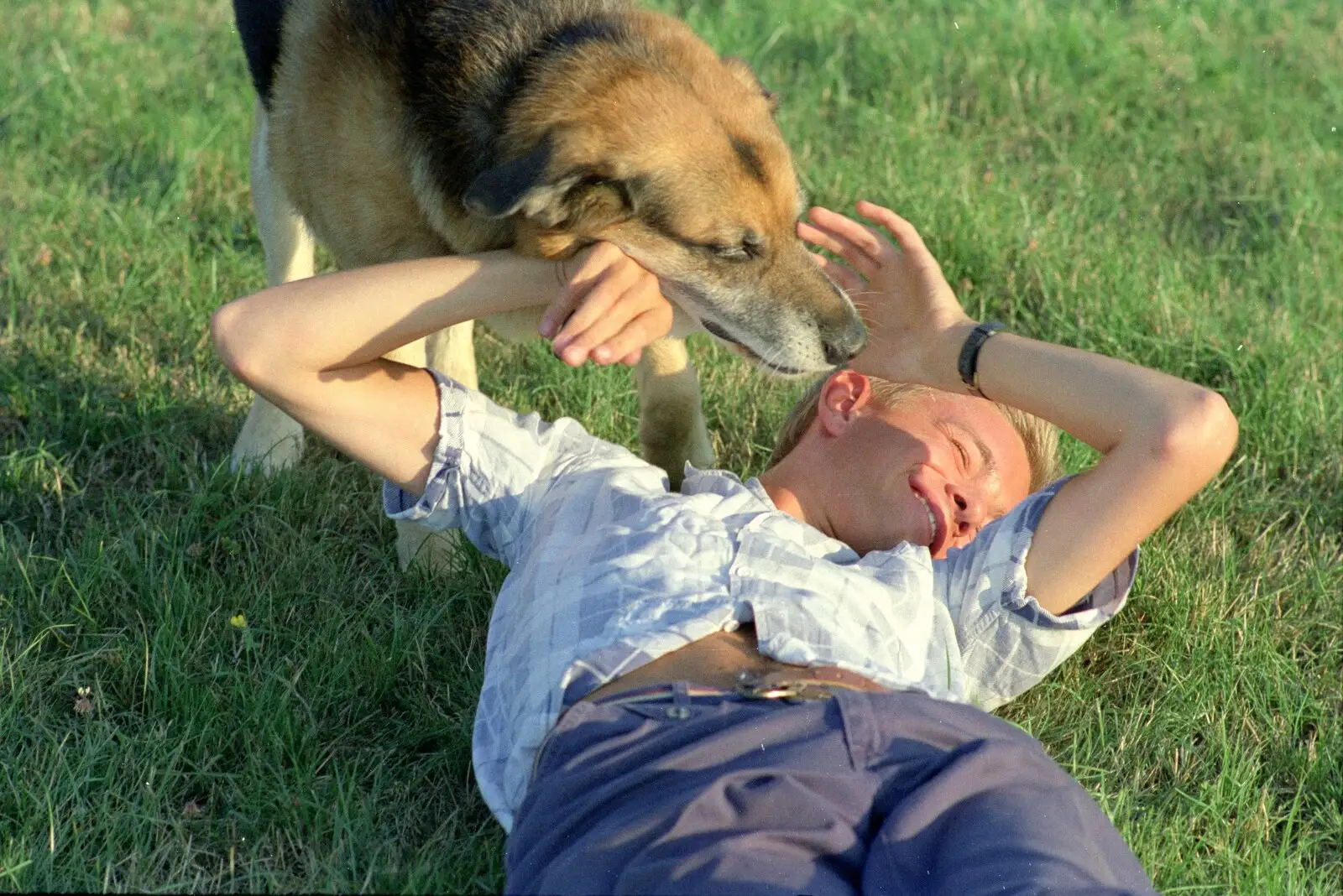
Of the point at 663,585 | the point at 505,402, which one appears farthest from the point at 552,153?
the point at 505,402

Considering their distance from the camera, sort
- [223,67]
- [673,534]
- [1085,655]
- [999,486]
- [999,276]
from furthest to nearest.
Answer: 1. [223,67]
2. [999,276]
3. [1085,655]
4. [999,486]
5. [673,534]

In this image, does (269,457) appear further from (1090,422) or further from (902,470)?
(1090,422)

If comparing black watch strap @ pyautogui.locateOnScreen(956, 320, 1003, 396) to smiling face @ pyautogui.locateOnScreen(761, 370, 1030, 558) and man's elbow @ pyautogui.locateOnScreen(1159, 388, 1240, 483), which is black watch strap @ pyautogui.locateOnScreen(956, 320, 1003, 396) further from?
man's elbow @ pyautogui.locateOnScreen(1159, 388, 1240, 483)

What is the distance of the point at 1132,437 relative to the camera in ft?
8.97

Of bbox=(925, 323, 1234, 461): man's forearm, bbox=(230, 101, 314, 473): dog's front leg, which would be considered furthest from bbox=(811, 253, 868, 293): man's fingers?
bbox=(230, 101, 314, 473): dog's front leg

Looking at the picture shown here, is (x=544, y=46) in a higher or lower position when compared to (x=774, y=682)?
higher

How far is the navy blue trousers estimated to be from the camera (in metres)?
2.09

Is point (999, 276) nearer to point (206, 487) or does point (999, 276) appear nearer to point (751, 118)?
point (751, 118)

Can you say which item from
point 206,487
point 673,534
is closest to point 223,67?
point 206,487

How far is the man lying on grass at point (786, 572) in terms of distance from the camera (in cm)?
217

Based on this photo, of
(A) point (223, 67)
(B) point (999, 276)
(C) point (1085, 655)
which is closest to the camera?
(C) point (1085, 655)

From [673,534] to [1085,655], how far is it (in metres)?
1.26

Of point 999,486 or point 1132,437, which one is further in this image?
point 999,486

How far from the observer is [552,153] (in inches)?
116
